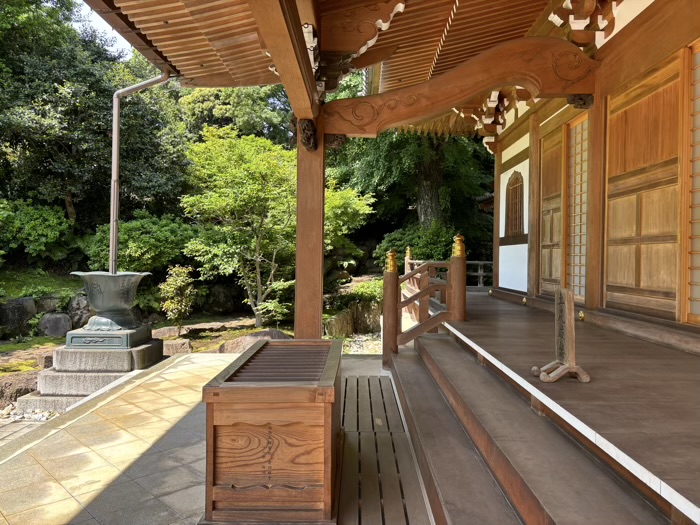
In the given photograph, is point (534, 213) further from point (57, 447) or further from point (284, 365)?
point (57, 447)

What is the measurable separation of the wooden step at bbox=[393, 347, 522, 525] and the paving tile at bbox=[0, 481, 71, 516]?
2044 mm

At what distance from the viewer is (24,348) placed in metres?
10.3

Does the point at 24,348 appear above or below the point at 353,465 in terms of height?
below

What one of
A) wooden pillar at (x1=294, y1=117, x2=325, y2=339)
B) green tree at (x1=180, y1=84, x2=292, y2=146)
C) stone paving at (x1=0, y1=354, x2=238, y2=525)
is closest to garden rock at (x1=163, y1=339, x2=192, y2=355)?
stone paving at (x1=0, y1=354, x2=238, y2=525)

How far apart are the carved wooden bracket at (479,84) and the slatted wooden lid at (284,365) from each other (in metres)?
2.22

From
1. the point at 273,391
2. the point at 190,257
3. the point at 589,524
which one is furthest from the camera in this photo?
the point at 190,257

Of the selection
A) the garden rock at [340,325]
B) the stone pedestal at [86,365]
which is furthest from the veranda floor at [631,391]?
the garden rock at [340,325]

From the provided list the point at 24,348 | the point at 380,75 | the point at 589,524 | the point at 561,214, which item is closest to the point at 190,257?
the point at 24,348

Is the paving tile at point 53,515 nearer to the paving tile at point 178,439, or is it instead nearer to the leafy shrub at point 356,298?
the paving tile at point 178,439

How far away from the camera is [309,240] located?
432 cm

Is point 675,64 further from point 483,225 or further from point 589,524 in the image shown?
point 483,225

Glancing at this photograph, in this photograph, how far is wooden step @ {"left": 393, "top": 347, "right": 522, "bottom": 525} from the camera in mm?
1935

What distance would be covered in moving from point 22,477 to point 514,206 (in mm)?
6938

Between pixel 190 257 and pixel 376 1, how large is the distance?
11.0 metres
